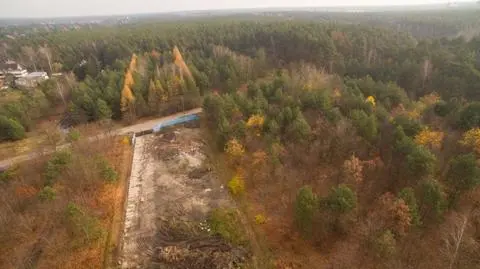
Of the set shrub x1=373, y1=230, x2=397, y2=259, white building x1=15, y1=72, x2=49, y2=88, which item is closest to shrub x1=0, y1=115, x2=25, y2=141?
white building x1=15, y1=72, x2=49, y2=88

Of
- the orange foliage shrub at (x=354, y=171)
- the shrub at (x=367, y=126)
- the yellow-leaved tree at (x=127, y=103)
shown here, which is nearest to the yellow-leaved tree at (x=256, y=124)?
the shrub at (x=367, y=126)

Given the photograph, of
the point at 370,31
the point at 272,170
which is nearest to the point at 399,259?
the point at 272,170

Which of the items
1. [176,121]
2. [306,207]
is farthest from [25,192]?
[306,207]

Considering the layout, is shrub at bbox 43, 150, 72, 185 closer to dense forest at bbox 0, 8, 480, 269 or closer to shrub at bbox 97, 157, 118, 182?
shrub at bbox 97, 157, 118, 182

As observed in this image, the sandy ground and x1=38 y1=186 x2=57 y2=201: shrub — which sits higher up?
x1=38 y1=186 x2=57 y2=201: shrub

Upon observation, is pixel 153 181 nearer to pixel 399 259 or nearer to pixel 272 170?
pixel 272 170

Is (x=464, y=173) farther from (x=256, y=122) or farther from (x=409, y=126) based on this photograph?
(x=256, y=122)
